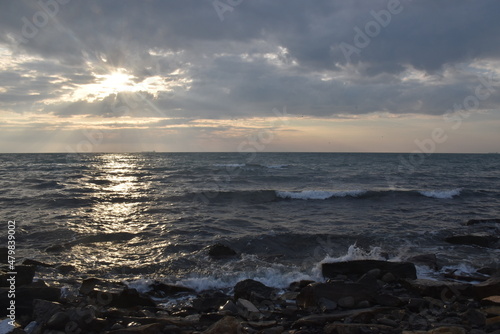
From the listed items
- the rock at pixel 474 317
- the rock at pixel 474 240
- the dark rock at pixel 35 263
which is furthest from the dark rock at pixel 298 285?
the rock at pixel 474 240

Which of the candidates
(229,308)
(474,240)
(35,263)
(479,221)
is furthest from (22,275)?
(479,221)

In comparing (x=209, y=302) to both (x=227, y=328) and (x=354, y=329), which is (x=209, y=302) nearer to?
(x=227, y=328)

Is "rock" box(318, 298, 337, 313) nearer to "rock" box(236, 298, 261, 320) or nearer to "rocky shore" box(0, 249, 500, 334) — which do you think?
"rocky shore" box(0, 249, 500, 334)

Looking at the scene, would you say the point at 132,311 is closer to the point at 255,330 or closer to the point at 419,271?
the point at 255,330

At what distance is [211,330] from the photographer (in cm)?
554

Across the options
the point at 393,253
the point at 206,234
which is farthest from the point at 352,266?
the point at 206,234

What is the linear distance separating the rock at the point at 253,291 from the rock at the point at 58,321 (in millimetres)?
3456

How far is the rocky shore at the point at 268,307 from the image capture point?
19.6 ft

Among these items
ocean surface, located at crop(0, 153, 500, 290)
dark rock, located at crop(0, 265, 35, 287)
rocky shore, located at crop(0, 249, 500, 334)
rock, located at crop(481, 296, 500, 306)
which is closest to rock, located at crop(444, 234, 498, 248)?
ocean surface, located at crop(0, 153, 500, 290)

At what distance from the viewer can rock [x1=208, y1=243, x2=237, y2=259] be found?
11.5 metres

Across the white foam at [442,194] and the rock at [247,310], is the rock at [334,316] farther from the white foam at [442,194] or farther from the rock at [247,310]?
the white foam at [442,194]

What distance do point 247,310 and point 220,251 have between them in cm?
485

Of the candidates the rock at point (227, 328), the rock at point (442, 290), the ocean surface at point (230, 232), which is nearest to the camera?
the rock at point (227, 328)

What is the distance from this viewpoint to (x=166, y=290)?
8477mm
